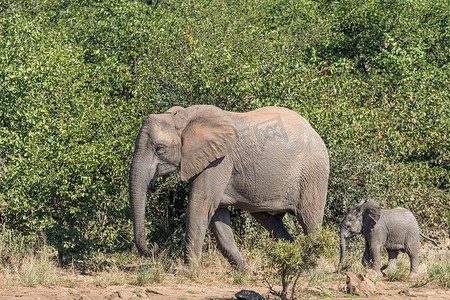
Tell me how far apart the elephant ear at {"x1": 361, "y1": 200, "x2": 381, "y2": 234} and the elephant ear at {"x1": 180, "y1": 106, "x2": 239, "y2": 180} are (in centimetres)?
239

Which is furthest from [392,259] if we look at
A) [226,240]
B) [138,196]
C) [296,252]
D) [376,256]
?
[138,196]

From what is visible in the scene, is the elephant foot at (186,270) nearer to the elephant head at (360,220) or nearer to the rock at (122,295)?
the rock at (122,295)

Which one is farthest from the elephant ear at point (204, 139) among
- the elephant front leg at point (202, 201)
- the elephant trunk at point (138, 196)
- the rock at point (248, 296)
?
the rock at point (248, 296)

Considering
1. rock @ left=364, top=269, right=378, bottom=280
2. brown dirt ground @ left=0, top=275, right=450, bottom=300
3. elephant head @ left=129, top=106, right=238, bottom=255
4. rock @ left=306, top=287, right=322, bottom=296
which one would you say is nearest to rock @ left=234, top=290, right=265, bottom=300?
brown dirt ground @ left=0, top=275, right=450, bottom=300

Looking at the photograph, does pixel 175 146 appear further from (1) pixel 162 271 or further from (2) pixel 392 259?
(2) pixel 392 259

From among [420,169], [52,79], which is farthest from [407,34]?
[52,79]

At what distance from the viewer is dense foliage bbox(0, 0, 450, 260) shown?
10.0 m

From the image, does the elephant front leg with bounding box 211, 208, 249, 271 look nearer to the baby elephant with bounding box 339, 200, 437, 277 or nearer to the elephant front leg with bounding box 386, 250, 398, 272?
the baby elephant with bounding box 339, 200, 437, 277

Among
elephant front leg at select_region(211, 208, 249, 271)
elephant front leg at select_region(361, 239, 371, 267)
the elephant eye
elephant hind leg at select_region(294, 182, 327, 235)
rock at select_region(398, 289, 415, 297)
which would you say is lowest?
rock at select_region(398, 289, 415, 297)

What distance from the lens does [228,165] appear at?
31.0 ft

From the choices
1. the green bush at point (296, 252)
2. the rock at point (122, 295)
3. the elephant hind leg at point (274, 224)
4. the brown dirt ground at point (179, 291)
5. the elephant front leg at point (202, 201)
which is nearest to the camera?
the green bush at point (296, 252)

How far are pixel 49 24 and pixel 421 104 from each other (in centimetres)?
956

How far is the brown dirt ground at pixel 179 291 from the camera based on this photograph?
7980mm

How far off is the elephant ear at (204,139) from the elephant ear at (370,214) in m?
2.39
